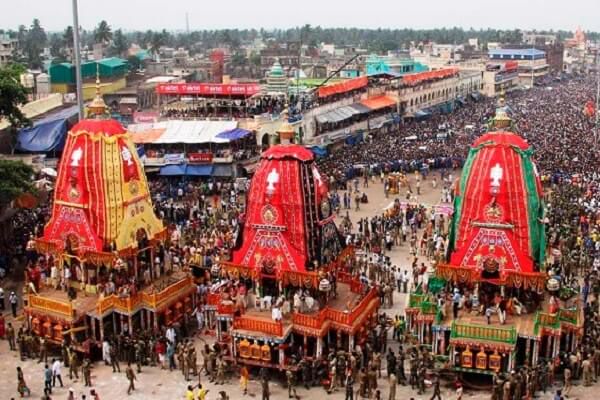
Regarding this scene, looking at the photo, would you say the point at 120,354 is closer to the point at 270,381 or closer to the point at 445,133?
the point at 270,381

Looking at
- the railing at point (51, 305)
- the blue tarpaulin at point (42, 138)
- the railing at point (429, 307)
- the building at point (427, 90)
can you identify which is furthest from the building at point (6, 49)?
the railing at point (429, 307)

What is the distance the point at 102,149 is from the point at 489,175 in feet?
35.2

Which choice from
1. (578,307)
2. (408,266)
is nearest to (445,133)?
(408,266)

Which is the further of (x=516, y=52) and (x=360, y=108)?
(x=516, y=52)

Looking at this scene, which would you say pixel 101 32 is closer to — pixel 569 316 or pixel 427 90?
pixel 427 90

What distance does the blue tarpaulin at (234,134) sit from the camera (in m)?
43.4

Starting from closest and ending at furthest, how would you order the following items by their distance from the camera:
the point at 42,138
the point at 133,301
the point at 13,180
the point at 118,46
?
the point at 133,301, the point at 13,180, the point at 42,138, the point at 118,46

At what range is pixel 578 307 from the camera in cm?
2031

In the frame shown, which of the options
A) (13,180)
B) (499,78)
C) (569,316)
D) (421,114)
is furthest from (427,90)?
(569,316)

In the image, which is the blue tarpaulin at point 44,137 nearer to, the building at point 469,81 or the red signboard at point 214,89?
the red signboard at point 214,89

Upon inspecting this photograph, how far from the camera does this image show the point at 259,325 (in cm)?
1970

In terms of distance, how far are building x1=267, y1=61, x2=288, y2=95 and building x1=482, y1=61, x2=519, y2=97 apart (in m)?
36.5

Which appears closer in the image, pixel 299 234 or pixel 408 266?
pixel 299 234

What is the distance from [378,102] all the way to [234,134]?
2302 cm
